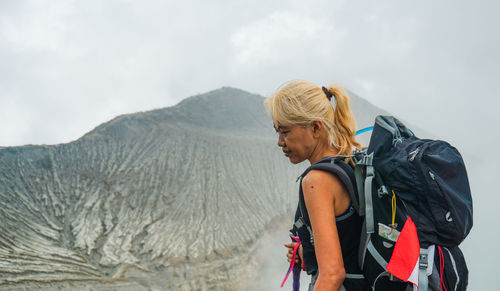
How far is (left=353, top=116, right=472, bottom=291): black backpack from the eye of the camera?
5.89ft

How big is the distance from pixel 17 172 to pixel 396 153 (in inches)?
1167

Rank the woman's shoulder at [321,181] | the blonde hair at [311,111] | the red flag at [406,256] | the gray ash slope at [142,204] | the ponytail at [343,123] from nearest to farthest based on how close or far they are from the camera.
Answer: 1. the red flag at [406,256]
2. the woman's shoulder at [321,181]
3. the blonde hair at [311,111]
4. the ponytail at [343,123]
5. the gray ash slope at [142,204]

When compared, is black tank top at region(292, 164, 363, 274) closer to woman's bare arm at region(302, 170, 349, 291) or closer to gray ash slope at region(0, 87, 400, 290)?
woman's bare arm at region(302, 170, 349, 291)

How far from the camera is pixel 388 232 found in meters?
1.84

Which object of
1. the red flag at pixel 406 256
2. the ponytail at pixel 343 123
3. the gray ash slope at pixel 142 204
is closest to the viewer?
the red flag at pixel 406 256

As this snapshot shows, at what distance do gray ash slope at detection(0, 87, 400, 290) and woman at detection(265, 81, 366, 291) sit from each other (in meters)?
18.0

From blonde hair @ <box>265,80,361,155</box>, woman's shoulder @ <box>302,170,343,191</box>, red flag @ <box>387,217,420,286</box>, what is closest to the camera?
red flag @ <box>387,217,420,286</box>

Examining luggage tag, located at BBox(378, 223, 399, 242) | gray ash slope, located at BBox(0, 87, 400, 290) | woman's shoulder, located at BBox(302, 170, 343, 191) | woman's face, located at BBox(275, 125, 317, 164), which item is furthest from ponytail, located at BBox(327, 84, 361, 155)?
gray ash slope, located at BBox(0, 87, 400, 290)

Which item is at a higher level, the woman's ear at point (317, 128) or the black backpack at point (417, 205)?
the woman's ear at point (317, 128)

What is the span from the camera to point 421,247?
1.83 metres

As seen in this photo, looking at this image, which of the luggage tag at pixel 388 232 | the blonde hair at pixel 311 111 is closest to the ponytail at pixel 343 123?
the blonde hair at pixel 311 111

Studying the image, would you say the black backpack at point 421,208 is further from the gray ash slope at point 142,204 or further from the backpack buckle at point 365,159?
the gray ash slope at point 142,204

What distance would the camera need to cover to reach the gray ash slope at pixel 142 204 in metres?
20.2

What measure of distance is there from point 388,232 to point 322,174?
1.34 feet
